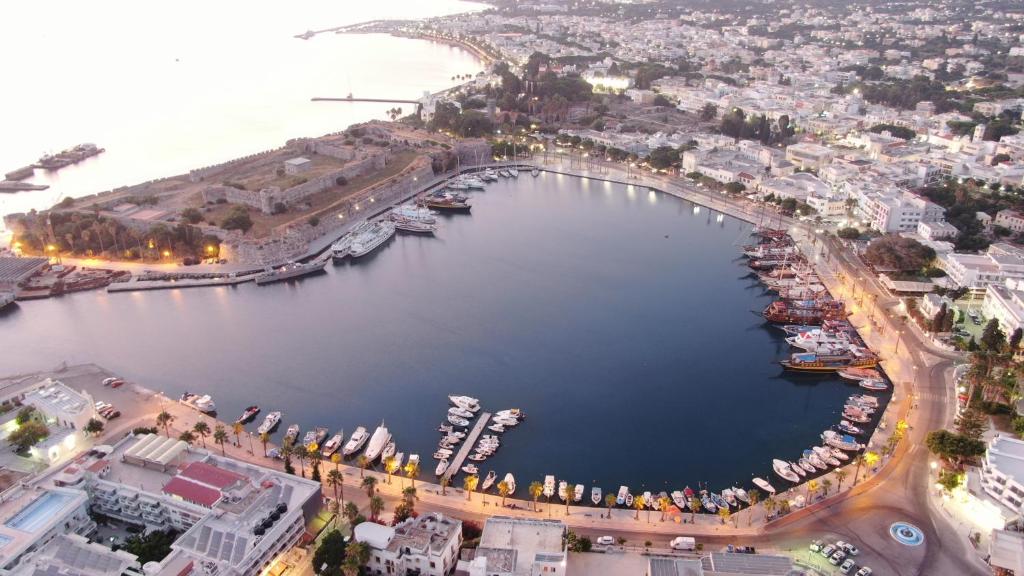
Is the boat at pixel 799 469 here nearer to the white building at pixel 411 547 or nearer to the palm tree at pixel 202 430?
the white building at pixel 411 547

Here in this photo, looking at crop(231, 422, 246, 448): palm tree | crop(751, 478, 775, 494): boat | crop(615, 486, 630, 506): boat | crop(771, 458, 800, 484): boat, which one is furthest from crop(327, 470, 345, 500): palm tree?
crop(771, 458, 800, 484): boat

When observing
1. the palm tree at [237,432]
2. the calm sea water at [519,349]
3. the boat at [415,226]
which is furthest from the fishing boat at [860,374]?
the boat at [415,226]

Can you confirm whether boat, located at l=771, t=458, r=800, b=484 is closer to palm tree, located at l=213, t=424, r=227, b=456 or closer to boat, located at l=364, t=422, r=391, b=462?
boat, located at l=364, t=422, r=391, b=462

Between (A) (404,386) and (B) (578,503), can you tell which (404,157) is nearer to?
(A) (404,386)

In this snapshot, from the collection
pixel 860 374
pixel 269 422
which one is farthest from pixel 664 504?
pixel 269 422

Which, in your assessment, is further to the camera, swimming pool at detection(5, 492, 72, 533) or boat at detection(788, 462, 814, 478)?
boat at detection(788, 462, 814, 478)

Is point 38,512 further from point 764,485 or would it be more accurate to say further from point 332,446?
point 764,485

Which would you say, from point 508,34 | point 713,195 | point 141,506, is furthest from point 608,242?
point 508,34
